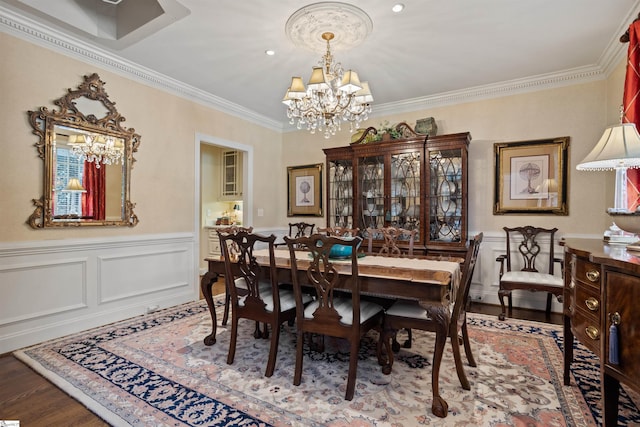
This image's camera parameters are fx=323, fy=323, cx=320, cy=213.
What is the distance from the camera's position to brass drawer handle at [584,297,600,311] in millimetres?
1543

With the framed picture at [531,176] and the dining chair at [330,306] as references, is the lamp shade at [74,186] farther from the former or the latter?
Result: the framed picture at [531,176]

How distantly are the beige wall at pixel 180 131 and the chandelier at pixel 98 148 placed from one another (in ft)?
0.75

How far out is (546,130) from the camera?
12.0 ft

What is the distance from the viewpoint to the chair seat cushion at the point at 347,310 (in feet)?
6.65

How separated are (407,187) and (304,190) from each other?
182cm

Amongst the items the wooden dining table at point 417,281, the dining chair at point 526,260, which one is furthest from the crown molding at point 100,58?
the dining chair at point 526,260

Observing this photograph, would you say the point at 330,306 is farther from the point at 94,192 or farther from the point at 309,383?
the point at 94,192

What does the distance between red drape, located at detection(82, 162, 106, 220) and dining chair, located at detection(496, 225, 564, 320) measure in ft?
13.5

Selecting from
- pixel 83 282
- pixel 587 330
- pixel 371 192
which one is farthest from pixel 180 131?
pixel 587 330

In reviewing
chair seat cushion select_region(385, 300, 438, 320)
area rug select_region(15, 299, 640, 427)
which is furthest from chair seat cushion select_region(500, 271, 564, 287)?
chair seat cushion select_region(385, 300, 438, 320)

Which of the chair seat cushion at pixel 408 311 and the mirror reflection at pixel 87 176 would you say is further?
the mirror reflection at pixel 87 176

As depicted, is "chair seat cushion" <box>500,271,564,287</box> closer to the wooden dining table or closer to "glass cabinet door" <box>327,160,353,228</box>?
the wooden dining table

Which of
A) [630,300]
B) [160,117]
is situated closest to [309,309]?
[630,300]

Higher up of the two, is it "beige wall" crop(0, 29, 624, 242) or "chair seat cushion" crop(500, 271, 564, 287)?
"beige wall" crop(0, 29, 624, 242)
